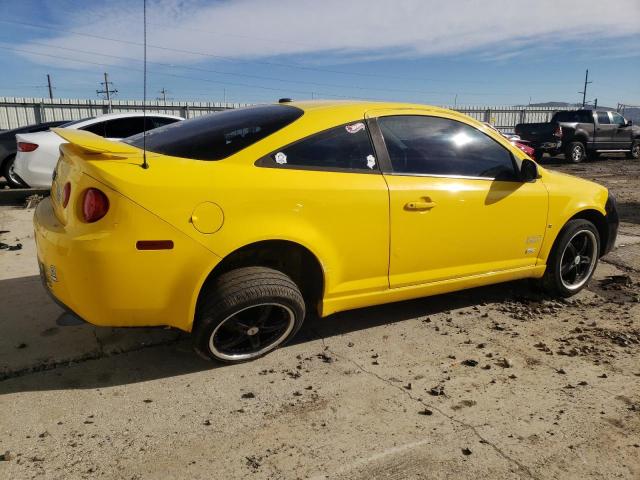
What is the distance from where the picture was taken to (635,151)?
20.7 m

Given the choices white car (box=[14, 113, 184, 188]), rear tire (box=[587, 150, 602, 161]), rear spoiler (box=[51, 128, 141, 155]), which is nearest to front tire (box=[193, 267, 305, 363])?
rear spoiler (box=[51, 128, 141, 155])

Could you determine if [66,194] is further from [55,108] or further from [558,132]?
[55,108]

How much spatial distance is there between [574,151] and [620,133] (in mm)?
3059

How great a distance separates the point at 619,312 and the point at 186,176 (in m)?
3.54

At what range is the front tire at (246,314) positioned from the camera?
2.86 m

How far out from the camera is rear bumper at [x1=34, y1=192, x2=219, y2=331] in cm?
258

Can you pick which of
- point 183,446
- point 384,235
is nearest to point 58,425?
point 183,446

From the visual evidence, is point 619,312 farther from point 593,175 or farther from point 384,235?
point 593,175

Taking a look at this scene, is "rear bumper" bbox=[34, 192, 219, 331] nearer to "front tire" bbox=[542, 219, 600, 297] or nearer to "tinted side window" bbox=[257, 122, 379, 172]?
"tinted side window" bbox=[257, 122, 379, 172]

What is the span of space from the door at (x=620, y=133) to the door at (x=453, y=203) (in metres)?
18.4

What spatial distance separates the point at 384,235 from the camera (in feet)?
10.8

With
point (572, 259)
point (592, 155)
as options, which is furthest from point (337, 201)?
point (592, 155)

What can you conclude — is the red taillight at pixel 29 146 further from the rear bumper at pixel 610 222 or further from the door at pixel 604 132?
the door at pixel 604 132

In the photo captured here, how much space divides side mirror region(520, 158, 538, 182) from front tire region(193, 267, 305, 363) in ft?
6.50
